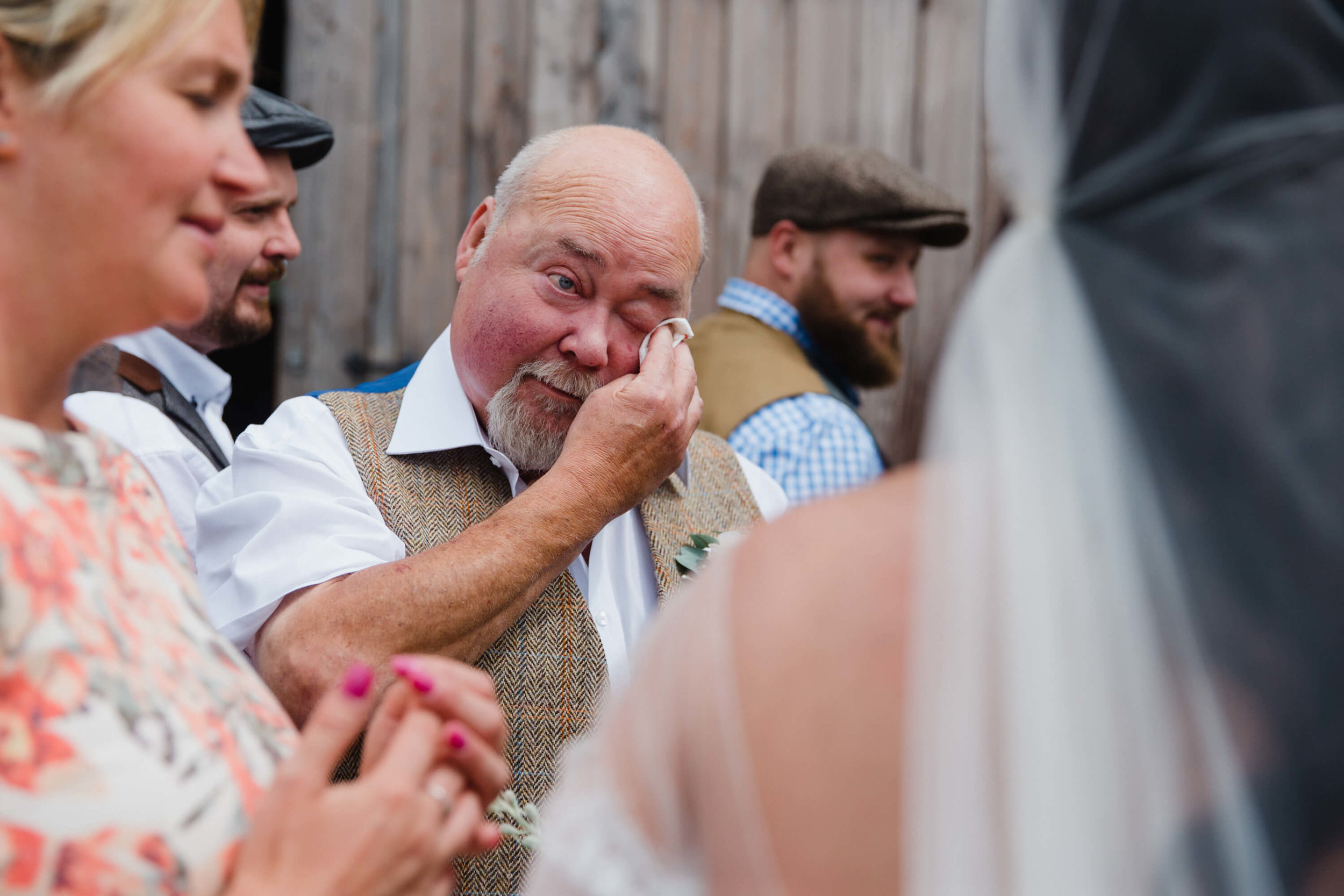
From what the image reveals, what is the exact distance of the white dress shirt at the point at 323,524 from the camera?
1.81m

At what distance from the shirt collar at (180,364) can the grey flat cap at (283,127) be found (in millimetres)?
561

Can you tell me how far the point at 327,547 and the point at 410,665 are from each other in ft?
2.40

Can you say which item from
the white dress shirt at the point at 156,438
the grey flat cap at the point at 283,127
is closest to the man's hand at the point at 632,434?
the white dress shirt at the point at 156,438

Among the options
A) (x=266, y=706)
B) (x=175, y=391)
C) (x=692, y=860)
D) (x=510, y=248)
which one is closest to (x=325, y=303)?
(x=175, y=391)

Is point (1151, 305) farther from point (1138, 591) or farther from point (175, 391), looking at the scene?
point (175, 391)

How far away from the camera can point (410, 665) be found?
3.71ft

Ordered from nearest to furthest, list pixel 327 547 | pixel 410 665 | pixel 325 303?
1. pixel 410 665
2. pixel 327 547
3. pixel 325 303

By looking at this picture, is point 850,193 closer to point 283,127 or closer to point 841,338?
point 841,338

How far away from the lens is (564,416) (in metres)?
2.18

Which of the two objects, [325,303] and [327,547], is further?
[325,303]

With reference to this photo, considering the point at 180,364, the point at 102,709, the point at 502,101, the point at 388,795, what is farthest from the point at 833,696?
the point at 502,101

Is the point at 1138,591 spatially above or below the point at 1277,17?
below

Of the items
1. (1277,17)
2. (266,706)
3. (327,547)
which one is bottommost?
(327,547)

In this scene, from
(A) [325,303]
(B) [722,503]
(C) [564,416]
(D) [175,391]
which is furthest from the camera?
(A) [325,303]
